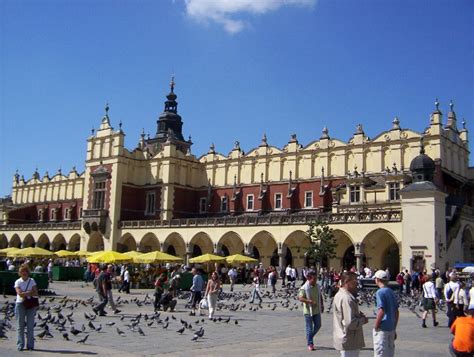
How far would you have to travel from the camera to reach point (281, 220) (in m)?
44.2

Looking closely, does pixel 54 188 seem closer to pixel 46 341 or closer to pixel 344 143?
pixel 344 143

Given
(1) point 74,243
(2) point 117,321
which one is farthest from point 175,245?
(2) point 117,321

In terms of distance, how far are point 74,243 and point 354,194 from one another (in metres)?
33.6

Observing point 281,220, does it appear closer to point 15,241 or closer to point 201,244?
point 201,244

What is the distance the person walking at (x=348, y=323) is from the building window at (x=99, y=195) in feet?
Result: 174

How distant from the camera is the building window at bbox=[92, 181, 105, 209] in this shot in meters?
59.1

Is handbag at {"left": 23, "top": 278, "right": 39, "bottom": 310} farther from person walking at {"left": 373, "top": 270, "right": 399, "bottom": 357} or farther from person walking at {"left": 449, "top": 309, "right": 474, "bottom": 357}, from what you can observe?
person walking at {"left": 449, "top": 309, "right": 474, "bottom": 357}

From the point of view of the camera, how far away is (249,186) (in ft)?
180

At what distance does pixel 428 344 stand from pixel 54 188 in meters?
67.2

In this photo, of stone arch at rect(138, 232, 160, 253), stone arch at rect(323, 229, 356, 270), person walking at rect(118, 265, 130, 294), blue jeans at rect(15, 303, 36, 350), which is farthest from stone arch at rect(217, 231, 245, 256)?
blue jeans at rect(15, 303, 36, 350)

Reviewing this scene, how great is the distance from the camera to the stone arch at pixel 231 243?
48.0 m

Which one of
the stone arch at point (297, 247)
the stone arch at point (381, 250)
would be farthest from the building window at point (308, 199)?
the stone arch at point (381, 250)

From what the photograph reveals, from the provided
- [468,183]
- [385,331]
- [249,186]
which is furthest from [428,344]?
[249,186]

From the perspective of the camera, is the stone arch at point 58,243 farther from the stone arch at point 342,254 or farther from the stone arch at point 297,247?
the stone arch at point 342,254
